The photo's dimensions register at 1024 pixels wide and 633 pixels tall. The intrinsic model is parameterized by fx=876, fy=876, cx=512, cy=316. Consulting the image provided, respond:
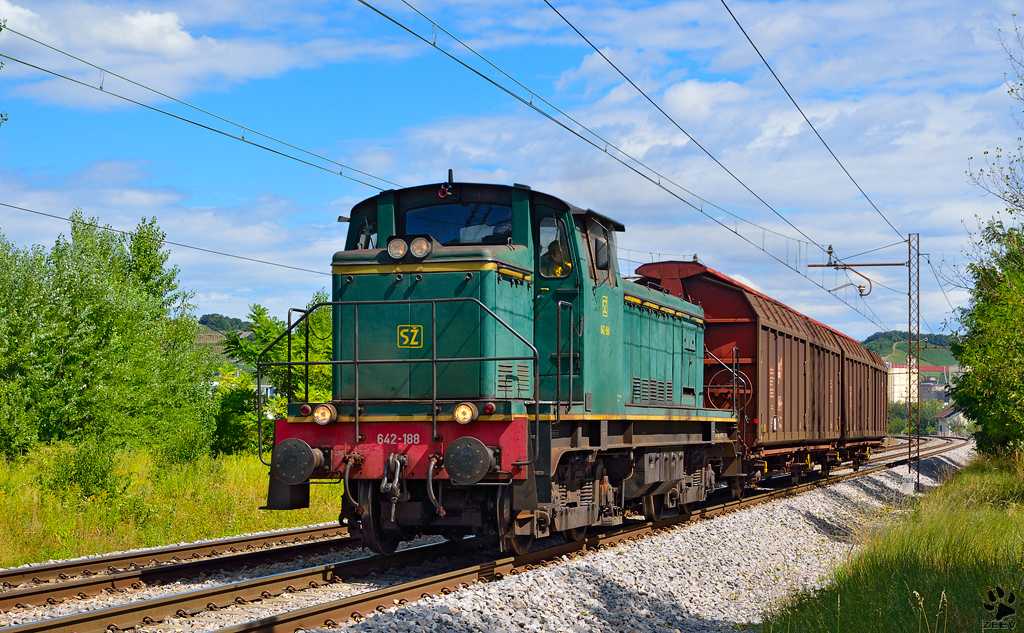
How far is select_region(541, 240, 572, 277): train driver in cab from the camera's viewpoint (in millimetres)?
9109

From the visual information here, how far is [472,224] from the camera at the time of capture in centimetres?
893

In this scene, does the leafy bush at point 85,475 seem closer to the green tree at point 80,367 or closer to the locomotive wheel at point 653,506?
the green tree at point 80,367

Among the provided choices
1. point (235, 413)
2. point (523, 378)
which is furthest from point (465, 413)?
point (235, 413)

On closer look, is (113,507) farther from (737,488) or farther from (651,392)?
(737,488)

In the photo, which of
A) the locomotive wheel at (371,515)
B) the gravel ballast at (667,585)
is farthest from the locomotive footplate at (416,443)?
the gravel ballast at (667,585)

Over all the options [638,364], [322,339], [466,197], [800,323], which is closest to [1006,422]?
[800,323]

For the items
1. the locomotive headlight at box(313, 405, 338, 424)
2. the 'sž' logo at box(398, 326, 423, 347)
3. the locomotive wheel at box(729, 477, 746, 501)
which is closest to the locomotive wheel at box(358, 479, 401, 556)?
the locomotive headlight at box(313, 405, 338, 424)

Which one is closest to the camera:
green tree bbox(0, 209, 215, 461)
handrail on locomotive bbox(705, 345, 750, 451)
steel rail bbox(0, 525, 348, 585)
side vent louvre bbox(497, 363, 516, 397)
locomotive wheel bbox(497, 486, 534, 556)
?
steel rail bbox(0, 525, 348, 585)

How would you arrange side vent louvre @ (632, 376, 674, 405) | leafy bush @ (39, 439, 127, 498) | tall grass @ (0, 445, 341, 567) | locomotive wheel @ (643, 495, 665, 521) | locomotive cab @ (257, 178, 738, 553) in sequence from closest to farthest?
locomotive cab @ (257, 178, 738, 553)
tall grass @ (0, 445, 341, 567)
side vent louvre @ (632, 376, 674, 405)
leafy bush @ (39, 439, 127, 498)
locomotive wheel @ (643, 495, 665, 521)

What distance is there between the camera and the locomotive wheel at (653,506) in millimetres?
11703

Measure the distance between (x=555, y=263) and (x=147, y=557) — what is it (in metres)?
5.04

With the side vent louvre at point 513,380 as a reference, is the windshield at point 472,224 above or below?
above

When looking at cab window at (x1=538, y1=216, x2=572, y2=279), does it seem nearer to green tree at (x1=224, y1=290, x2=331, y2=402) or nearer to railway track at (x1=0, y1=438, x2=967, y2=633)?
railway track at (x1=0, y1=438, x2=967, y2=633)

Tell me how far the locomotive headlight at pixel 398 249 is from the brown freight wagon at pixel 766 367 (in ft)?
15.8
